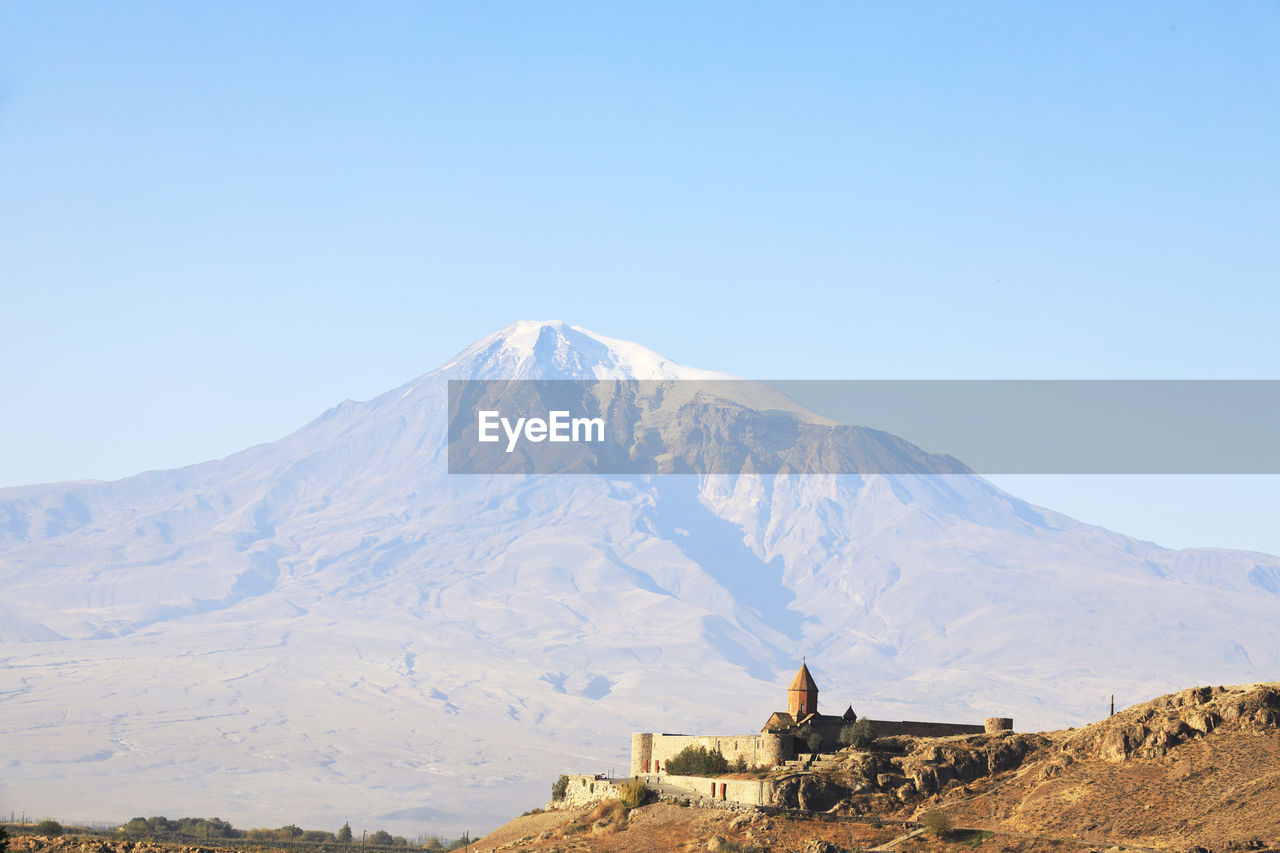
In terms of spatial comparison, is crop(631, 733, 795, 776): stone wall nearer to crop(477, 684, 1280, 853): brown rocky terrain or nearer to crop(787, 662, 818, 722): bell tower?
crop(477, 684, 1280, 853): brown rocky terrain

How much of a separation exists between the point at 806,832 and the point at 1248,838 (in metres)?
14.6

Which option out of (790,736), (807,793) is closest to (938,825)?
(807,793)

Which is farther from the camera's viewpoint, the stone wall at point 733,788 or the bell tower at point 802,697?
the bell tower at point 802,697

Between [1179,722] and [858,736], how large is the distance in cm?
1289

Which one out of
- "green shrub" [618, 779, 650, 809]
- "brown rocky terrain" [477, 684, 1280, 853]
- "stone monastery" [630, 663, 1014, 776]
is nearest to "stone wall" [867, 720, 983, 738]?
"stone monastery" [630, 663, 1014, 776]

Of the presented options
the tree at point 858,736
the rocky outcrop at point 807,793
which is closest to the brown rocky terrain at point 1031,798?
the rocky outcrop at point 807,793

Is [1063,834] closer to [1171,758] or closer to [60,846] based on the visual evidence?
[1171,758]

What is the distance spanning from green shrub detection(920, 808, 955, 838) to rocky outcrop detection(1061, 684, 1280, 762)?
683cm

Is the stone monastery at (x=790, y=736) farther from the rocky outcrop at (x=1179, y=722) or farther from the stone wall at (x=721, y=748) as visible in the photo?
the rocky outcrop at (x=1179, y=722)

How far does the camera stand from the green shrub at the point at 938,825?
188 ft

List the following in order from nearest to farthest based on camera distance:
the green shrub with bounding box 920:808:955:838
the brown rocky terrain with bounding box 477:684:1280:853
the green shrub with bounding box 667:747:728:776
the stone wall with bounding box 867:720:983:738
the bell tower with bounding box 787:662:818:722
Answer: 1. the brown rocky terrain with bounding box 477:684:1280:853
2. the green shrub with bounding box 920:808:955:838
3. the green shrub with bounding box 667:747:728:776
4. the stone wall with bounding box 867:720:983:738
5. the bell tower with bounding box 787:662:818:722

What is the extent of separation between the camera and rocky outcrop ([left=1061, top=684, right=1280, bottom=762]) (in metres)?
60.0

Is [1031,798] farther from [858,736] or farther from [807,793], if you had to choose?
[858,736]

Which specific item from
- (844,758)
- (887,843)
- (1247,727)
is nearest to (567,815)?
(844,758)
